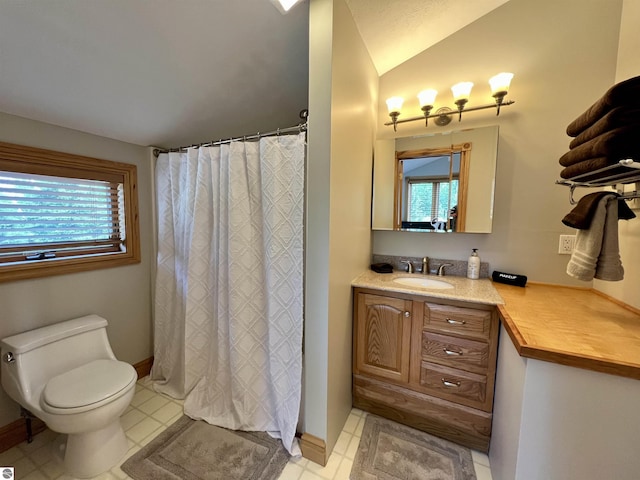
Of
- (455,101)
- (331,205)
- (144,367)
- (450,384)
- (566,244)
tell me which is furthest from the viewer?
(144,367)

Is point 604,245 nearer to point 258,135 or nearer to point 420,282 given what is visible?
point 420,282

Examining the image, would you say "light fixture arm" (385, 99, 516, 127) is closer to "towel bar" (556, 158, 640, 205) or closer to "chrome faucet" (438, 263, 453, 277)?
"towel bar" (556, 158, 640, 205)

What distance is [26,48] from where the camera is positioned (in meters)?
1.06

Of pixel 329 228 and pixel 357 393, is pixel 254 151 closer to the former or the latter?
pixel 329 228

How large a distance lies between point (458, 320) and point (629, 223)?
984 millimetres

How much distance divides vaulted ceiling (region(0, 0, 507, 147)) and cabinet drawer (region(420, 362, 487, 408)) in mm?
2024

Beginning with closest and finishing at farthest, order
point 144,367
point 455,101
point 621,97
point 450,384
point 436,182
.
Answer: point 621,97 → point 450,384 → point 455,101 → point 436,182 → point 144,367

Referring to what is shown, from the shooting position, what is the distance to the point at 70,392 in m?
1.24

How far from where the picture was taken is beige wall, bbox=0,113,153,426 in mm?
1379

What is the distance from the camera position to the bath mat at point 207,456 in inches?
49.0

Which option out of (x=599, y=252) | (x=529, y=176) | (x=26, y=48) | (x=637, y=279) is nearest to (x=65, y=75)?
(x=26, y=48)

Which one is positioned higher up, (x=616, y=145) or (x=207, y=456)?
(x=616, y=145)

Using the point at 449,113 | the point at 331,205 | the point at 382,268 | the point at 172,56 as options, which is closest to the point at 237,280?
the point at 331,205

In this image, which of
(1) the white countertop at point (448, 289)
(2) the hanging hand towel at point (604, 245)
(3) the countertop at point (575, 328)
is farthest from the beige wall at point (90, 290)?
(2) the hanging hand towel at point (604, 245)
